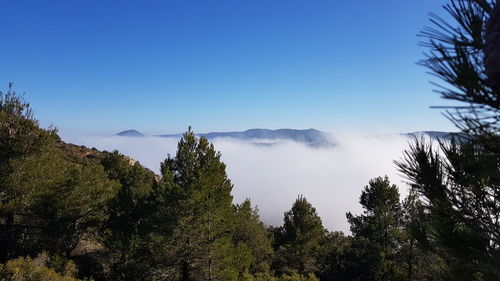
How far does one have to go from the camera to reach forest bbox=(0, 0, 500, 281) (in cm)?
264

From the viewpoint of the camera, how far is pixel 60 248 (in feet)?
66.5

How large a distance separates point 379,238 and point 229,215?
49.2 ft

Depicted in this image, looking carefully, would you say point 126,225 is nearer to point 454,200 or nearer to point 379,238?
point 379,238

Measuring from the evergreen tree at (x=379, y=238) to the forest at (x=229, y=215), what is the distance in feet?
0.32

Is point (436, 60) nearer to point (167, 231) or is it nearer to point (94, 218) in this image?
point (167, 231)

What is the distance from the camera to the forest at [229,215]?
8.66 ft

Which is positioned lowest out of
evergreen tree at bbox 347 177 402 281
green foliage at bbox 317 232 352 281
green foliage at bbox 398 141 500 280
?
green foliage at bbox 317 232 352 281

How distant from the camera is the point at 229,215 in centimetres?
1709

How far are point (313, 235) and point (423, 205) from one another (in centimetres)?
2578

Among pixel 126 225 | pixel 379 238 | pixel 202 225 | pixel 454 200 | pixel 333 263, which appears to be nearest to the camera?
pixel 454 200

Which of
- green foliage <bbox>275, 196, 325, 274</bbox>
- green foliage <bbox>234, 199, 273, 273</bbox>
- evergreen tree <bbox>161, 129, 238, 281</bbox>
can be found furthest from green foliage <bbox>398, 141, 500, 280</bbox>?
green foliage <bbox>275, 196, 325, 274</bbox>

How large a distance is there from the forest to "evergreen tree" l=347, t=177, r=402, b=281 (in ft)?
0.32

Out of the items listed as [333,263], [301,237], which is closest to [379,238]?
[333,263]

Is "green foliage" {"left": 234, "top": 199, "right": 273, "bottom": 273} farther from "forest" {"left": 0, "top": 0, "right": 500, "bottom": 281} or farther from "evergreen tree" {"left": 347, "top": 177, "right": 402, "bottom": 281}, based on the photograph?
"evergreen tree" {"left": 347, "top": 177, "right": 402, "bottom": 281}
